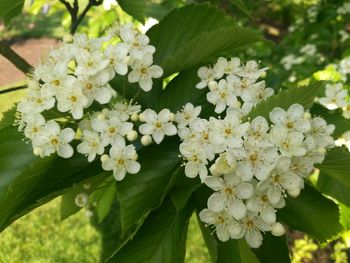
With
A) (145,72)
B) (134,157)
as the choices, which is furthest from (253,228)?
(145,72)

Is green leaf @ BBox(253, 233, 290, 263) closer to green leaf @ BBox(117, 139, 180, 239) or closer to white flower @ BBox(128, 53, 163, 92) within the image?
green leaf @ BBox(117, 139, 180, 239)

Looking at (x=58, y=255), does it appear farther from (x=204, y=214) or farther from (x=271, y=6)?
(x=271, y=6)

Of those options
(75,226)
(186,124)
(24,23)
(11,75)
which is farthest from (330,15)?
(24,23)

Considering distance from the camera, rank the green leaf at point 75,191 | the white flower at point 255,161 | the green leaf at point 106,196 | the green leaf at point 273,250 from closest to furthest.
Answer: the white flower at point 255,161
the green leaf at point 273,250
the green leaf at point 75,191
the green leaf at point 106,196

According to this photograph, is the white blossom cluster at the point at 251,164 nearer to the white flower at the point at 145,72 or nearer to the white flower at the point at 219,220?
the white flower at the point at 219,220

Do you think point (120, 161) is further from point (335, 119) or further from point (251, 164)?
point (335, 119)

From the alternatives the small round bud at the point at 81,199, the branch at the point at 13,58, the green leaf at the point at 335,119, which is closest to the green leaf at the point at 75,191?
the small round bud at the point at 81,199

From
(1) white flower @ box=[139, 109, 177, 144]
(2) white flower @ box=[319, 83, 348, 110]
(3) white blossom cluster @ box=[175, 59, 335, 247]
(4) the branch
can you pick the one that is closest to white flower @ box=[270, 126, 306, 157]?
(3) white blossom cluster @ box=[175, 59, 335, 247]
